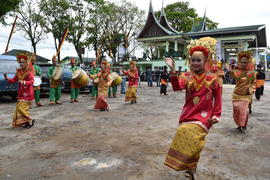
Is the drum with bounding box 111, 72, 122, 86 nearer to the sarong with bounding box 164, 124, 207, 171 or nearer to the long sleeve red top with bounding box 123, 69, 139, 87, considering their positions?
the long sleeve red top with bounding box 123, 69, 139, 87

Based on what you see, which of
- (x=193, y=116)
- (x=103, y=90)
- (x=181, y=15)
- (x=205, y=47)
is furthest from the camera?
(x=181, y=15)

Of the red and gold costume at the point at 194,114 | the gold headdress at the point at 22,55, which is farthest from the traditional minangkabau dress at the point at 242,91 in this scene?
the gold headdress at the point at 22,55

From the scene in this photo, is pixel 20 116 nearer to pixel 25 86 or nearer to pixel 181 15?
pixel 25 86

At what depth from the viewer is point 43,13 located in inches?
1136

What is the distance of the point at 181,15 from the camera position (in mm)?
39906

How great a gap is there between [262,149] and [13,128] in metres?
5.01

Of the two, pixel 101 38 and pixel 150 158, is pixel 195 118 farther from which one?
pixel 101 38

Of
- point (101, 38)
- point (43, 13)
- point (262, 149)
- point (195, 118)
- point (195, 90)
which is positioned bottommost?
point (262, 149)

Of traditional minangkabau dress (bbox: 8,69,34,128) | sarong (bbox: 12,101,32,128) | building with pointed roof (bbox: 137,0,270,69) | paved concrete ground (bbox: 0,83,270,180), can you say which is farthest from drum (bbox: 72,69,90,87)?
building with pointed roof (bbox: 137,0,270,69)

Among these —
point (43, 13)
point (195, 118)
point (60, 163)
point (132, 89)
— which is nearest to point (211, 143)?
point (195, 118)

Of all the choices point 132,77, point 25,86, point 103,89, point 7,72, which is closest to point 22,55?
point 25,86

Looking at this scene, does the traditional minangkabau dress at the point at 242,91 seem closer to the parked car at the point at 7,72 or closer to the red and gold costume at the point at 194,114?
the red and gold costume at the point at 194,114

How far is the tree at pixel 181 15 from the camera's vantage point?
40.0 m

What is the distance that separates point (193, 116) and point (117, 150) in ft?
5.24
